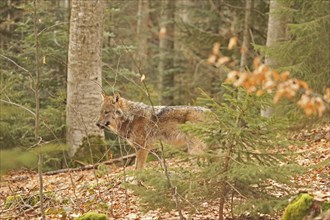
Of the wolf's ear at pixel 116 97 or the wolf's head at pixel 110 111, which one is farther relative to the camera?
the wolf's head at pixel 110 111

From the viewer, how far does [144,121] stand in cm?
1178

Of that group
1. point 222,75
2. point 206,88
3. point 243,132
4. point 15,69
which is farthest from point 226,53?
point 243,132

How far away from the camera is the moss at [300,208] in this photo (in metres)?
6.33

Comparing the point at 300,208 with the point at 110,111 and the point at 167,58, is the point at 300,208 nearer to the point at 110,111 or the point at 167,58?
the point at 110,111

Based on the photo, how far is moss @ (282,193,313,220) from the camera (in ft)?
20.8

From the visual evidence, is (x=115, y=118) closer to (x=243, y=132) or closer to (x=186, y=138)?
(x=186, y=138)

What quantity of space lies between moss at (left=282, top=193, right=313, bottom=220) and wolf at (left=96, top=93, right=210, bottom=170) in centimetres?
423

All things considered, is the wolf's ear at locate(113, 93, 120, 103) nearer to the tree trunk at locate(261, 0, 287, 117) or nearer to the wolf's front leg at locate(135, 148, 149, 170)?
the wolf's front leg at locate(135, 148, 149, 170)

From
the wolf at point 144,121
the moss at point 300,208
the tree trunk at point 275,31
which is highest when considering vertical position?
the tree trunk at point 275,31

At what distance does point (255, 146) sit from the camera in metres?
7.02

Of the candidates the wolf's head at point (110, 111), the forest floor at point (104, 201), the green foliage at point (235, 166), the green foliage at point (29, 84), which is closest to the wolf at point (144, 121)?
the wolf's head at point (110, 111)

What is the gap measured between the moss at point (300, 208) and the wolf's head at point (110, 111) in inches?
242

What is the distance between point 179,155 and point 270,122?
1214 millimetres

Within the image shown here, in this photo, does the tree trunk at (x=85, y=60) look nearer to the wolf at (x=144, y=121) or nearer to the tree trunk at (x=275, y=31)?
the wolf at (x=144, y=121)
